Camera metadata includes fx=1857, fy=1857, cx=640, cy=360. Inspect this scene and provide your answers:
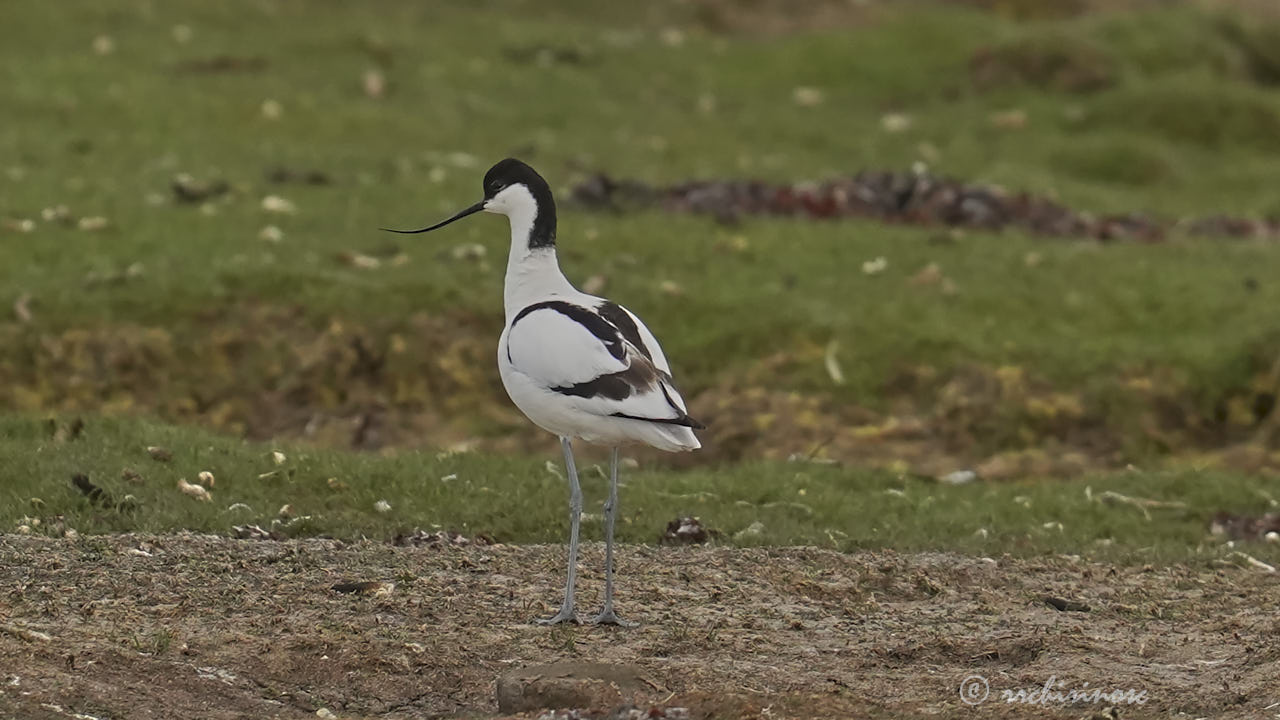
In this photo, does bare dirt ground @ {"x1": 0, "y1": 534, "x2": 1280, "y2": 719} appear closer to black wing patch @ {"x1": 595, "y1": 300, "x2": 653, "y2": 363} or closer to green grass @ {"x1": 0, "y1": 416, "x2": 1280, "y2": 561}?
green grass @ {"x1": 0, "y1": 416, "x2": 1280, "y2": 561}

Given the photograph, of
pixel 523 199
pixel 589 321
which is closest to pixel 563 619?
pixel 589 321

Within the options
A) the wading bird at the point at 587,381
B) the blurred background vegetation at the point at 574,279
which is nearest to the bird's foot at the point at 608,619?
the wading bird at the point at 587,381

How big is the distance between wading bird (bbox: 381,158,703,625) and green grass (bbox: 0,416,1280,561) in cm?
202

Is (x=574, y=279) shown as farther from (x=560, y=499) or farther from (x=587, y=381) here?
(x=587, y=381)

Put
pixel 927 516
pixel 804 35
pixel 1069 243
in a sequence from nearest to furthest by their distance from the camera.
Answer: pixel 927 516
pixel 1069 243
pixel 804 35

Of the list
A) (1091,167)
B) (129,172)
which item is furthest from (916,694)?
(1091,167)

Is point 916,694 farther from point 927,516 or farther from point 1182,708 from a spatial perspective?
point 927,516

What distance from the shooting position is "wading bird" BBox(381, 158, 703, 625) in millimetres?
9297

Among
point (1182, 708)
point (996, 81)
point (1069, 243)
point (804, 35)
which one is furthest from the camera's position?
point (804, 35)

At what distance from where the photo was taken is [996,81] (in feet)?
95.6

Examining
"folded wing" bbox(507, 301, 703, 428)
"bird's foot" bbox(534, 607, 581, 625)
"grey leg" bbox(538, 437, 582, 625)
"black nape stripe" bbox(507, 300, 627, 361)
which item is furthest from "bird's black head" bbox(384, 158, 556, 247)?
"bird's foot" bbox(534, 607, 581, 625)

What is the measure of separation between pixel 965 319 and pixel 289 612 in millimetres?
A: 9529

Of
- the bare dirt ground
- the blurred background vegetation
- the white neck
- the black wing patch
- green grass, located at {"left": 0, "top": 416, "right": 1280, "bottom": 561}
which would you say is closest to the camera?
the bare dirt ground

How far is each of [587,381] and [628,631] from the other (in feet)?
4.18
